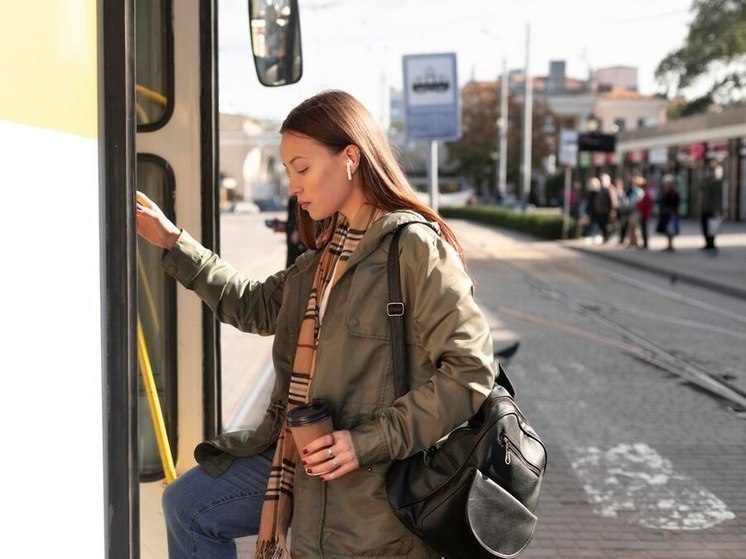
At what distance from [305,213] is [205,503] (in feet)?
2.44

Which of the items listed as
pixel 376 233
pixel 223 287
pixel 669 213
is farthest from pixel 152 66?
pixel 669 213

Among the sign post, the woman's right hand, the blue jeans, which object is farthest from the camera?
the sign post

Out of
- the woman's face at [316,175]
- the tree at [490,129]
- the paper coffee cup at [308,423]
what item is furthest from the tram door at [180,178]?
the tree at [490,129]

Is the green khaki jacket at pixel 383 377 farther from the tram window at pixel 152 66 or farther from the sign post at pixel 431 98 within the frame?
the sign post at pixel 431 98

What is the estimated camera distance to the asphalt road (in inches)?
195

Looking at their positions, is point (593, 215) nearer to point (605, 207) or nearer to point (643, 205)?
point (605, 207)

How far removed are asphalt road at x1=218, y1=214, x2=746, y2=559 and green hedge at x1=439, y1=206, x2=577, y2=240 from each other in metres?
13.8

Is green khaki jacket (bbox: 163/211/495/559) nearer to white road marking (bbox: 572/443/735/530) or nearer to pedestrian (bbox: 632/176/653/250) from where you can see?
white road marking (bbox: 572/443/735/530)

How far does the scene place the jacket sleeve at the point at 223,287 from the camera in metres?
2.67

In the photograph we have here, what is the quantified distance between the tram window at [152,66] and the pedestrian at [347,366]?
94 cm

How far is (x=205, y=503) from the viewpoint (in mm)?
2467

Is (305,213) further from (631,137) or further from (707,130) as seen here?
(631,137)

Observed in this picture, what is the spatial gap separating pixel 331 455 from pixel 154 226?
0.86 metres

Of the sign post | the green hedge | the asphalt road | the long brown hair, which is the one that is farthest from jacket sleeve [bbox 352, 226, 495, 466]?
the green hedge
